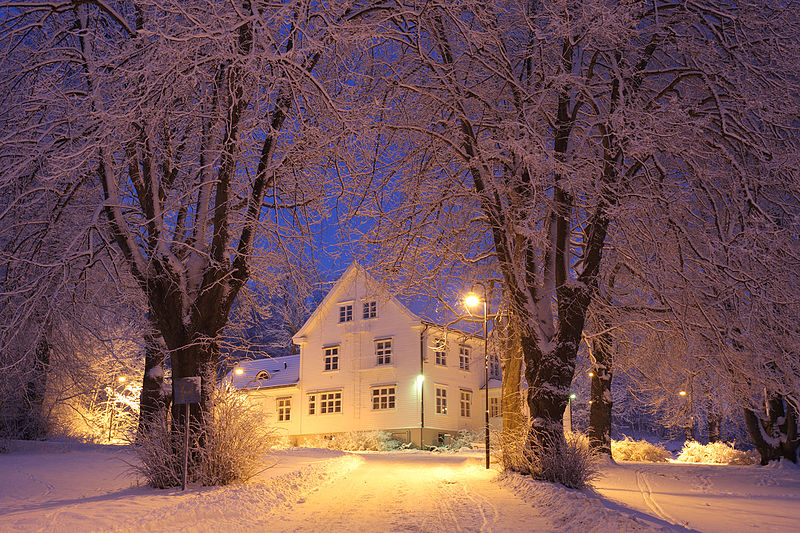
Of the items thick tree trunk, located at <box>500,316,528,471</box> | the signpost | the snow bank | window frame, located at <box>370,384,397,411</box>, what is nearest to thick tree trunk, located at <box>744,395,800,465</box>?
thick tree trunk, located at <box>500,316,528,471</box>

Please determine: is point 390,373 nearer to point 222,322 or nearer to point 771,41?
point 222,322

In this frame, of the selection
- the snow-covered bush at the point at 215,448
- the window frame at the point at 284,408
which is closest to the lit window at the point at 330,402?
the window frame at the point at 284,408

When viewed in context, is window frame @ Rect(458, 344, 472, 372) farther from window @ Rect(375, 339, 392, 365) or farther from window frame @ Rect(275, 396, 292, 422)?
window frame @ Rect(275, 396, 292, 422)

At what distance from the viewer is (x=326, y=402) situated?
42719mm

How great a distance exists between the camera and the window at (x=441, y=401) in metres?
40.8

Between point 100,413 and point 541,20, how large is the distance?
87.2 ft

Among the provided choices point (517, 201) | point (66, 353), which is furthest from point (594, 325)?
point (66, 353)

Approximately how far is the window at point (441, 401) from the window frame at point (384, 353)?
11.8 feet

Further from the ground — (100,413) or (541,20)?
(541,20)

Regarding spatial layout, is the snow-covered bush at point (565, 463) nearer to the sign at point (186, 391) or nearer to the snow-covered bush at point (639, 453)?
the sign at point (186, 391)

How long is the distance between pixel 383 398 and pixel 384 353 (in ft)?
9.00

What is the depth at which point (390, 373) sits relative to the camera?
4050 centimetres

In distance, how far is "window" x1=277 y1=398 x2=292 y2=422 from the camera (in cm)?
4484

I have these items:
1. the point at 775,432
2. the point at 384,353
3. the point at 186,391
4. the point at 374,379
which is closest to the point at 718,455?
the point at 775,432
